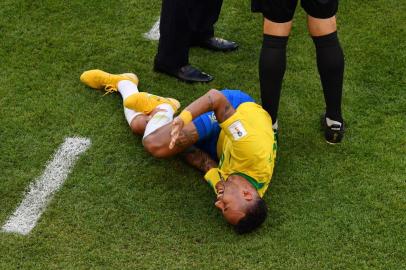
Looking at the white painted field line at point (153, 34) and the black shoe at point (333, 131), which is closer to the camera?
the black shoe at point (333, 131)

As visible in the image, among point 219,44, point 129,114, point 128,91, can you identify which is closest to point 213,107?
point 129,114

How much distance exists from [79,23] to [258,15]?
1435mm

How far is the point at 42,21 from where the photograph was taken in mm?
5242

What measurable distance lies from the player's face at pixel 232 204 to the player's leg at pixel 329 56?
34.9 inches

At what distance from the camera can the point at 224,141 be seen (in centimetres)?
402

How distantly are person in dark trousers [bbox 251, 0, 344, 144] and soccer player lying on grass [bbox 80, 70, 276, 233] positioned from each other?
0.19 meters

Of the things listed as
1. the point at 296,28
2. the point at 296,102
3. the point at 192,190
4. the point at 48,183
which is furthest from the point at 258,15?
the point at 48,183

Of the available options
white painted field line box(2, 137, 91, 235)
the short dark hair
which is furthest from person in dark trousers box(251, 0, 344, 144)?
white painted field line box(2, 137, 91, 235)

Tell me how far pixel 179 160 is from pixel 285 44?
99 centimetres

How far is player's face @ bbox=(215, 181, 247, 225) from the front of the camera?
142 inches

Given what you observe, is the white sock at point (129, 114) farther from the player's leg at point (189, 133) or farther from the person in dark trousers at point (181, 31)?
the person in dark trousers at point (181, 31)

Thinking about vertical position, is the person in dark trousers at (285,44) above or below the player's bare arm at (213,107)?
above

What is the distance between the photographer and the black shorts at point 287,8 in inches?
142

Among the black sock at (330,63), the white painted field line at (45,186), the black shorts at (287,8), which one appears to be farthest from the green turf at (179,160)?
the black shorts at (287,8)
